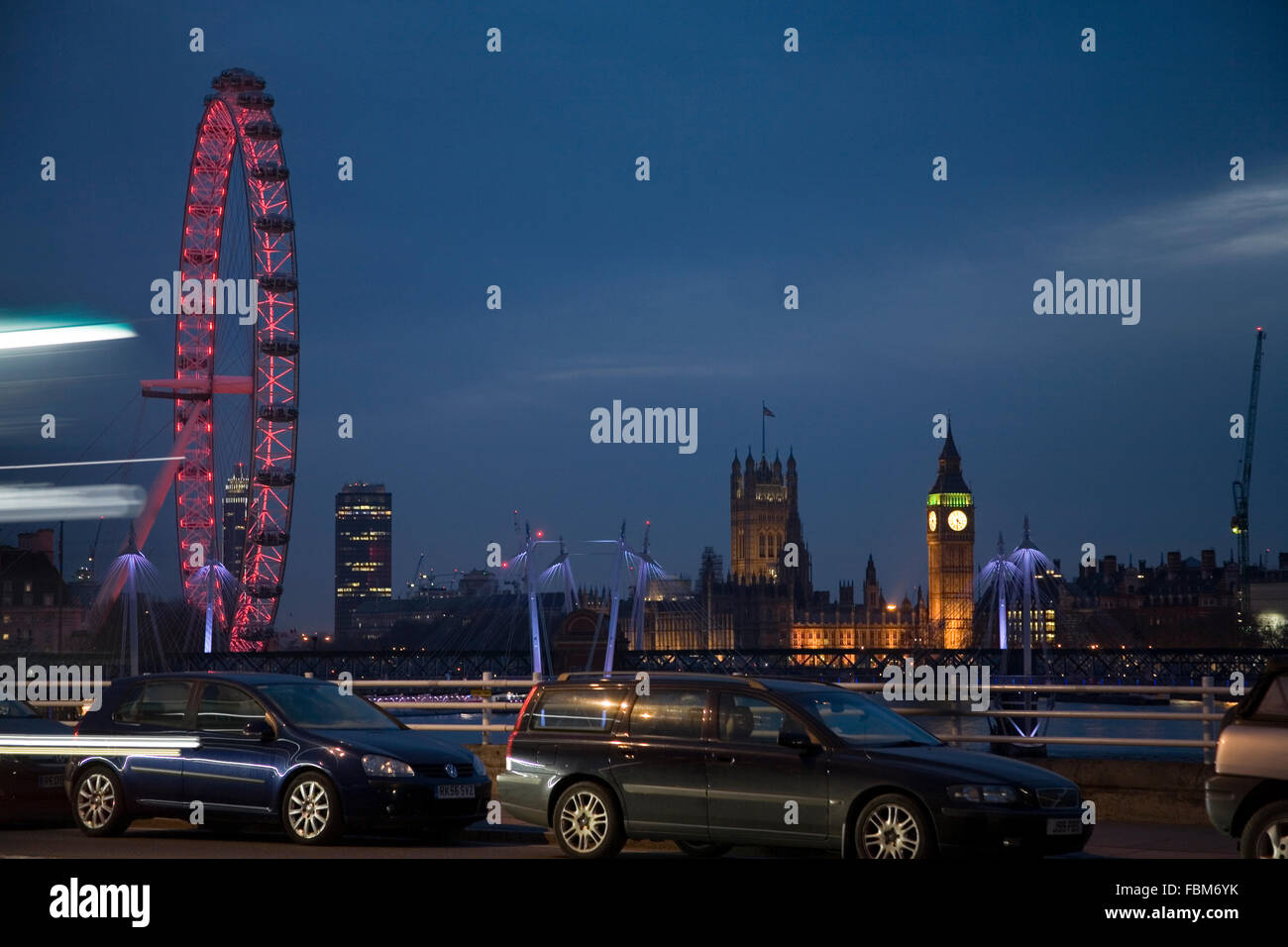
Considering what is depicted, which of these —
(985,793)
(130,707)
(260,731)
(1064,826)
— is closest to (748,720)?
(985,793)

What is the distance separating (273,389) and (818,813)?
180 feet

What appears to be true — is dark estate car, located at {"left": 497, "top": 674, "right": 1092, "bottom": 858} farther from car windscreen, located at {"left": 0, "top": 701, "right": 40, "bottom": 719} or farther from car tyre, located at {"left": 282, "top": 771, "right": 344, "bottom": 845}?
car windscreen, located at {"left": 0, "top": 701, "right": 40, "bottom": 719}

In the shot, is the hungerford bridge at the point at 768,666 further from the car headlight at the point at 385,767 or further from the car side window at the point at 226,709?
the car headlight at the point at 385,767

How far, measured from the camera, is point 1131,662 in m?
122

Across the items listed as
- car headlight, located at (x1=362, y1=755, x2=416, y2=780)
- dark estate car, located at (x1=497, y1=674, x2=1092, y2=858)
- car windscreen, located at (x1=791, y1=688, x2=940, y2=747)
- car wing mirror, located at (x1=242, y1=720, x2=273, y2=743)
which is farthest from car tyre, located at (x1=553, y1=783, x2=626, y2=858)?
car wing mirror, located at (x1=242, y1=720, x2=273, y2=743)

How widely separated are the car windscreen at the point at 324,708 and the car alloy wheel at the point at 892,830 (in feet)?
17.1

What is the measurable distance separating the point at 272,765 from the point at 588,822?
2.94 m

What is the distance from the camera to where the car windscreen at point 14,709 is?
18.5 metres

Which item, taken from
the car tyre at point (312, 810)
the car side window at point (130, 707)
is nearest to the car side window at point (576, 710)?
the car tyre at point (312, 810)

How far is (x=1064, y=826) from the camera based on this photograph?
42.3ft

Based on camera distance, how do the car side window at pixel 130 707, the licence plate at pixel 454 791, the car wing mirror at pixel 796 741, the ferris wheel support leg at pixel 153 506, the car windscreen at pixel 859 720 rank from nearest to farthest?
the car wing mirror at pixel 796 741, the car windscreen at pixel 859 720, the licence plate at pixel 454 791, the car side window at pixel 130 707, the ferris wheel support leg at pixel 153 506

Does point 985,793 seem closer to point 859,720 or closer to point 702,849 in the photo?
point 859,720
